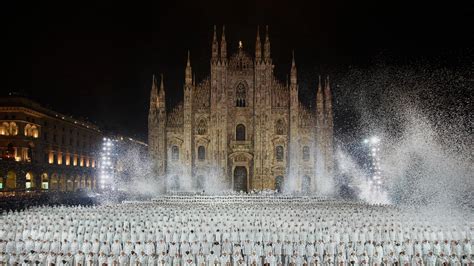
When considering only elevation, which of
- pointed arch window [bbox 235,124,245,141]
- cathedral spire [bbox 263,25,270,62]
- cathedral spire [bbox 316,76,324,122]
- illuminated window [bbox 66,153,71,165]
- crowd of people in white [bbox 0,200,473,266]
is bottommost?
crowd of people in white [bbox 0,200,473,266]

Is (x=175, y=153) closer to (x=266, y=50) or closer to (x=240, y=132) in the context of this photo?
(x=240, y=132)

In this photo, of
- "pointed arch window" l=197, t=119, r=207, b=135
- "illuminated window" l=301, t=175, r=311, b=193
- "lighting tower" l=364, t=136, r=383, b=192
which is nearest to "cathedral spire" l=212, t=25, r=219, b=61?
"pointed arch window" l=197, t=119, r=207, b=135

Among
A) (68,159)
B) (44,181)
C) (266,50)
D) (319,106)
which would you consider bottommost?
(44,181)

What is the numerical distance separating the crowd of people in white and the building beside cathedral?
30702 mm

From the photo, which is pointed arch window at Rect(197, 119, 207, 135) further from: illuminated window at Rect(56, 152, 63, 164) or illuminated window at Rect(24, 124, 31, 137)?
illuminated window at Rect(56, 152, 63, 164)

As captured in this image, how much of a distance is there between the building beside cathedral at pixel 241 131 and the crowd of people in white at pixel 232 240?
3070 centimetres

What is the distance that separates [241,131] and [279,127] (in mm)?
5084

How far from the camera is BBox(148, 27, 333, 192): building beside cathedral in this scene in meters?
57.9

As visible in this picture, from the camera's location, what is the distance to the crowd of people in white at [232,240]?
54.7ft

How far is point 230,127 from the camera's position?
59469 millimetres

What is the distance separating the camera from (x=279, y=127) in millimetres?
59594

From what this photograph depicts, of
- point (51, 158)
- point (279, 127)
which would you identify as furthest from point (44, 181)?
point (279, 127)

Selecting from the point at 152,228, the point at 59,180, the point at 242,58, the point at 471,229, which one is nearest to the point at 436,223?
the point at 471,229

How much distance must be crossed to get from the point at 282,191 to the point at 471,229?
3706 cm
